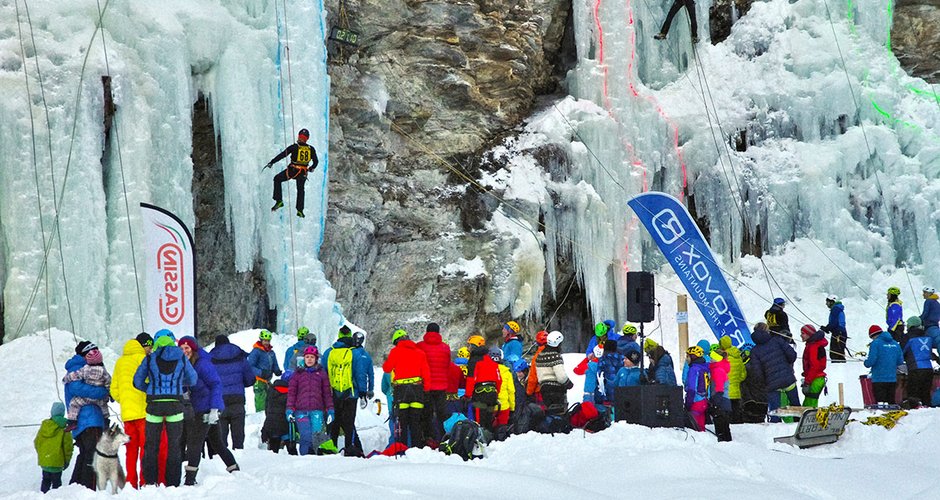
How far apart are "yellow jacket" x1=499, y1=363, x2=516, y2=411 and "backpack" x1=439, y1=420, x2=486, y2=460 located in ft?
4.14

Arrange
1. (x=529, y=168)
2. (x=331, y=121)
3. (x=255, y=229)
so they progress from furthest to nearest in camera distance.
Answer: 1. (x=529, y=168)
2. (x=331, y=121)
3. (x=255, y=229)

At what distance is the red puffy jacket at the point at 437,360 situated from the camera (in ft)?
35.4

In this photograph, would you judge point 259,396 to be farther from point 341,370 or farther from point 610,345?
point 610,345

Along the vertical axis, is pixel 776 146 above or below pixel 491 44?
below

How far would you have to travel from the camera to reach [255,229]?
17547mm

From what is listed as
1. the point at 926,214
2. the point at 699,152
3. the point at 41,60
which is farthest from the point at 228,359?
the point at 926,214

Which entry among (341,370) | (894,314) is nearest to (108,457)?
(341,370)

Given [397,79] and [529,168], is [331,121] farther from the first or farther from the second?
[529,168]

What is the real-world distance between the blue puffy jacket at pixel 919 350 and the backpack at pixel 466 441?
19.0 ft

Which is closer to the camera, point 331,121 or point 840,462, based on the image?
point 840,462

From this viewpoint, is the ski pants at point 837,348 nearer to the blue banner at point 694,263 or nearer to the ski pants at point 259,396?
the blue banner at point 694,263

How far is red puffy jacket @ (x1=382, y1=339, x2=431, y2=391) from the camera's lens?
1053 cm

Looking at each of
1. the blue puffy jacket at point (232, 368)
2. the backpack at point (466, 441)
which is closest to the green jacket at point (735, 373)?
the backpack at point (466, 441)

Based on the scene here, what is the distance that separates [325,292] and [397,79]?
17.0 ft
